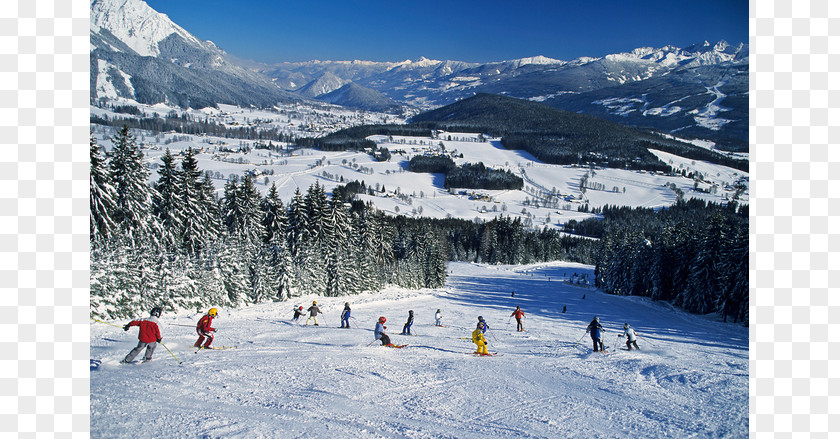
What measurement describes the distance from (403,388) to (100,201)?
2364 cm

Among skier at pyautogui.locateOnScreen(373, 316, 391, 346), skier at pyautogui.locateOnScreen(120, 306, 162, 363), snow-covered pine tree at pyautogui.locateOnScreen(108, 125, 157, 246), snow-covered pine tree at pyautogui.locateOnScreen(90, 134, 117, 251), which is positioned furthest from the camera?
snow-covered pine tree at pyautogui.locateOnScreen(108, 125, 157, 246)

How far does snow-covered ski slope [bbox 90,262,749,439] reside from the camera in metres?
8.78

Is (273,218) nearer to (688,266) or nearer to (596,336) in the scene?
(596,336)

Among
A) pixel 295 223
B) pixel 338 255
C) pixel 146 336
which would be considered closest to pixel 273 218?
pixel 295 223

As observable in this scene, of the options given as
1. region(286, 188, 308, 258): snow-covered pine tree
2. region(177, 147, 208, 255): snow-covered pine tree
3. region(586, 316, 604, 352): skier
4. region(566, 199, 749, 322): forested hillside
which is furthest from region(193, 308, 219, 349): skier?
region(566, 199, 749, 322): forested hillside

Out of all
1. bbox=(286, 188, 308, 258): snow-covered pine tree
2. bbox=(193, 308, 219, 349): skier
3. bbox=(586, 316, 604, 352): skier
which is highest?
bbox=(286, 188, 308, 258): snow-covered pine tree

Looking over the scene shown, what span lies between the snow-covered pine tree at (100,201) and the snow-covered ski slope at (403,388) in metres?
8.74

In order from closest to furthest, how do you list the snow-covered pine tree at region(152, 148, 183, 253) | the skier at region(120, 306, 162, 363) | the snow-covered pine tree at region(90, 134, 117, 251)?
the skier at region(120, 306, 162, 363)
the snow-covered pine tree at region(90, 134, 117, 251)
the snow-covered pine tree at region(152, 148, 183, 253)

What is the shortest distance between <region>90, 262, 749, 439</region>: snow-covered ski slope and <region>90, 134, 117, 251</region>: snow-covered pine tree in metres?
8.74

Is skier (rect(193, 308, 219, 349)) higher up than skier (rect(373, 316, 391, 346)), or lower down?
higher up

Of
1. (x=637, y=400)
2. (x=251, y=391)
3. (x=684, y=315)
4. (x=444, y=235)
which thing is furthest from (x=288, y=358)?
(x=444, y=235)

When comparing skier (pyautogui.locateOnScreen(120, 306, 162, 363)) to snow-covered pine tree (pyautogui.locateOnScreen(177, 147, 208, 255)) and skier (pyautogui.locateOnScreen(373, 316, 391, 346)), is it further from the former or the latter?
snow-covered pine tree (pyautogui.locateOnScreen(177, 147, 208, 255))

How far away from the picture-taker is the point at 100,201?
82.7ft
